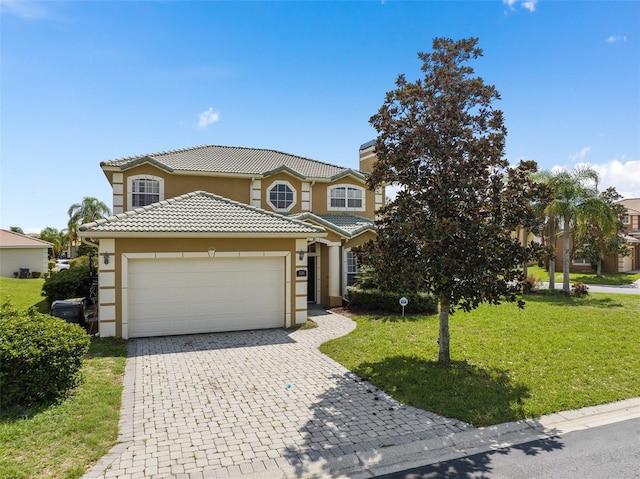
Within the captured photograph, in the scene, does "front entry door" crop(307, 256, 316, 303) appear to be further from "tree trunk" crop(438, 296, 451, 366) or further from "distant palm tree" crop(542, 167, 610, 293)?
"distant palm tree" crop(542, 167, 610, 293)

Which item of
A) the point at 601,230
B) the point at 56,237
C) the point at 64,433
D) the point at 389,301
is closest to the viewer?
the point at 64,433

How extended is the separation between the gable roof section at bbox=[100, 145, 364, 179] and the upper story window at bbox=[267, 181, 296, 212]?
0.86 metres

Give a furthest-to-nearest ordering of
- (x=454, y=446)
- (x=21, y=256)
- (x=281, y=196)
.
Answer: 1. (x=21, y=256)
2. (x=281, y=196)
3. (x=454, y=446)

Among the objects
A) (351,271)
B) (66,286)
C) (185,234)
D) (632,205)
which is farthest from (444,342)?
(632,205)

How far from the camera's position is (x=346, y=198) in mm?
22188

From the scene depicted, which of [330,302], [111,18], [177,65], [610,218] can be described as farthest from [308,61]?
[610,218]

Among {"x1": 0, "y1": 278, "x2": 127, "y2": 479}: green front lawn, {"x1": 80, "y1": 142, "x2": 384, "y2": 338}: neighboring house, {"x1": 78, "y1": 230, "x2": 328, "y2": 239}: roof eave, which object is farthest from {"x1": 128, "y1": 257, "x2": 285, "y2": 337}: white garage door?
{"x1": 0, "y1": 278, "x2": 127, "y2": 479}: green front lawn

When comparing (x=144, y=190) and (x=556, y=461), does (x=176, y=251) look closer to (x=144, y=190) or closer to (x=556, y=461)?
(x=144, y=190)

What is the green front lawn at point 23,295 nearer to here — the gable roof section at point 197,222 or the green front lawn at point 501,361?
the gable roof section at point 197,222

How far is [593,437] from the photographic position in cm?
627

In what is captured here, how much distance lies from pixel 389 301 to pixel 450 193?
8605mm

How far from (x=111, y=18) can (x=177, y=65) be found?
2.95 meters

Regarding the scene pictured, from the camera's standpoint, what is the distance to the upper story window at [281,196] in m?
20.4

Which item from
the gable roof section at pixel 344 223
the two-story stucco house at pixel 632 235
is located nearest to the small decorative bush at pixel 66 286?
the gable roof section at pixel 344 223
